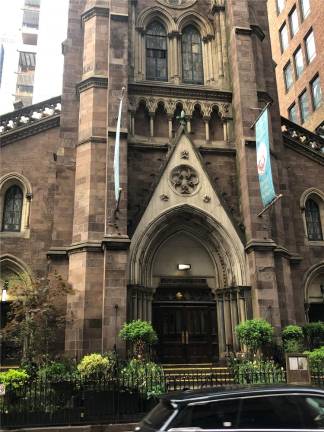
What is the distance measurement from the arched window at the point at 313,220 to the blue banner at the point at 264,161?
5.58m

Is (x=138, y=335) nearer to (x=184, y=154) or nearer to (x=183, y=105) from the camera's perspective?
(x=184, y=154)

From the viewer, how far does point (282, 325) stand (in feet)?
59.4

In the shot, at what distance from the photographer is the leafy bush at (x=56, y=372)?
44.6 ft

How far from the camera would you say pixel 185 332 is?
18938 millimetres

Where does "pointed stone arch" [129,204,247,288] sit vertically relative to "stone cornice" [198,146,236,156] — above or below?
below

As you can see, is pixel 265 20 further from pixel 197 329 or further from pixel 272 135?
pixel 197 329

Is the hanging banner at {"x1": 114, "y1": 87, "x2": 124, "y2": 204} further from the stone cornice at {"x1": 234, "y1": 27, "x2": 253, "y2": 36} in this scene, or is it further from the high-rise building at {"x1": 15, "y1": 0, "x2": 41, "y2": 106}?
the high-rise building at {"x1": 15, "y1": 0, "x2": 41, "y2": 106}

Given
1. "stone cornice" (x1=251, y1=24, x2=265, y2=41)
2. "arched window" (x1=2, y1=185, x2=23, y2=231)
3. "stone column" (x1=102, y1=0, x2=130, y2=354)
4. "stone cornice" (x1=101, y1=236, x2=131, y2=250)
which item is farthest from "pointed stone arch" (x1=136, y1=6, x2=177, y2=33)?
"stone cornice" (x1=101, y1=236, x2=131, y2=250)

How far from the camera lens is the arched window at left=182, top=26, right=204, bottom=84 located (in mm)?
22875

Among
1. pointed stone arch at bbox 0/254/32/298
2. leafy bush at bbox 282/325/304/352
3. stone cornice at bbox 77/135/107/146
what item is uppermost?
stone cornice at bbox 77/135/107/146

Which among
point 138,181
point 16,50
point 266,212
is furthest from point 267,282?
point 16,50

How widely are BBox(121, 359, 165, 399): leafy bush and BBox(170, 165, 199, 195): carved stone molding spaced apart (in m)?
7.61

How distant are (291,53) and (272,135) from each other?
1794 centimetres

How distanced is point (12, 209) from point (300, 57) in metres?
→ 25.4
